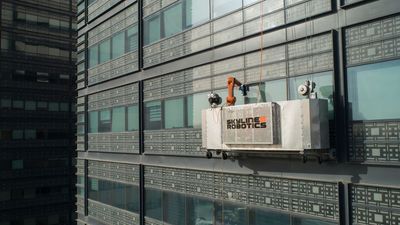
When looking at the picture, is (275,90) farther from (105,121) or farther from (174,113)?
(105,121)

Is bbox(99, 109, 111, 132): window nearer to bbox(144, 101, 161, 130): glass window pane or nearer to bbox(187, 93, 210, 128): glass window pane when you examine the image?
bbox(144, 101, 161, 130): glass window pane

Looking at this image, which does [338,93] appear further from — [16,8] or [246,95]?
[16,8]

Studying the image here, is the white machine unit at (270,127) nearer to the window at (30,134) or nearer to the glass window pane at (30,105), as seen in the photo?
the window at (30,134)

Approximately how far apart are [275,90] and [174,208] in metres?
7.38

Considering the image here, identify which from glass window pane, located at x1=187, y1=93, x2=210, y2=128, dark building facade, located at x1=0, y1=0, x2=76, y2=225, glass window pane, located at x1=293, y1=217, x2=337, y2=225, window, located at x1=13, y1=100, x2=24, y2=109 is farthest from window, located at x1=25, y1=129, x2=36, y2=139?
glass window pane, located at x1=293, y1=217, x2=337, y2=225

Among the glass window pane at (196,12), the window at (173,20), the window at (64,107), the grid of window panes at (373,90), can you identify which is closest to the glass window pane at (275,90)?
the grid of window panes at (373,90)

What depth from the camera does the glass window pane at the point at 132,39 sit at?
20766mm

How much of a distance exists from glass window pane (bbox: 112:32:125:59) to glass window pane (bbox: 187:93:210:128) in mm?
7167

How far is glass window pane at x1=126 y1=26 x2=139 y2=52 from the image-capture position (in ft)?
68.1

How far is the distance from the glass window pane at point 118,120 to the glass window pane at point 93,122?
8.18 ft

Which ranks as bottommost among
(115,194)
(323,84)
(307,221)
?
(115,194)

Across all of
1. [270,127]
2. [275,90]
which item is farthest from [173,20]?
[270,127]

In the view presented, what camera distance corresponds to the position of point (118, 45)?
22625mm

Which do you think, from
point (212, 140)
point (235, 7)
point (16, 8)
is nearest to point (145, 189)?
point (212, 140)
